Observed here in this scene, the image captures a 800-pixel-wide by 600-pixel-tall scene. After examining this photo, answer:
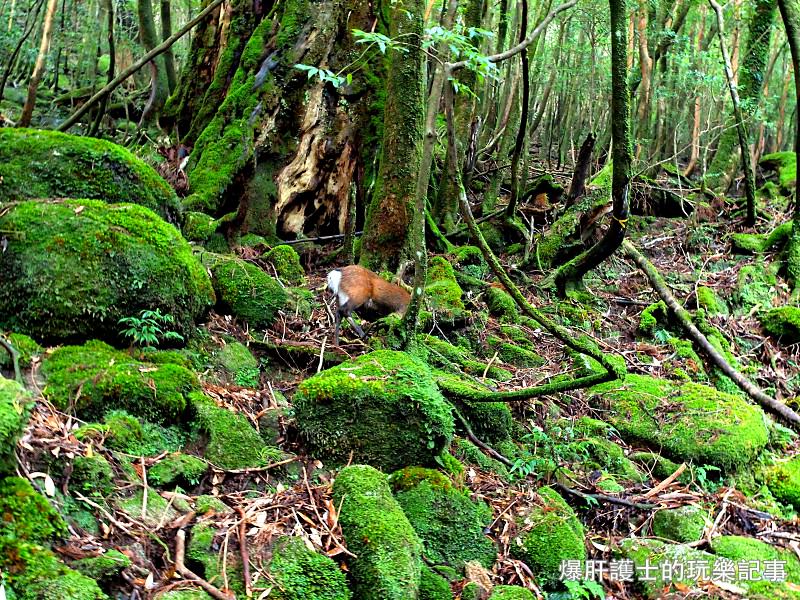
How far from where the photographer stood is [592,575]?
14.7 feet

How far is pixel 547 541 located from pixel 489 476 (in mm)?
787

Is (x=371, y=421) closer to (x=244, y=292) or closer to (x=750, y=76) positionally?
(x=244, y=292)

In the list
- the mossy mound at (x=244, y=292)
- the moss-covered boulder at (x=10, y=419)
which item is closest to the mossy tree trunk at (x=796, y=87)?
the mossy mound at (x=244, y=292)

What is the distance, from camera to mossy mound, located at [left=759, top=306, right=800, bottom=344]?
9227 millimetres

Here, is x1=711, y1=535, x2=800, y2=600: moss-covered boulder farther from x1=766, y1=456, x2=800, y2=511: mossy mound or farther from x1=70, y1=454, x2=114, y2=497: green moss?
x1=70, y1=454, x2=114, y2=497: green moss

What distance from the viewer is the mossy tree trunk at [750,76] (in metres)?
14.3

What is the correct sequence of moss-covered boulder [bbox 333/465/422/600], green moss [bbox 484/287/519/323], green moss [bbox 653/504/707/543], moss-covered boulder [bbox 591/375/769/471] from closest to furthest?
moss-covered boulder [bbox 333/465/422/600]
green moss [bbox 653/504/707/543]
moss-covered boulder [bbox 591/375/769/471]
green moss [bbox 484/287/519/323]

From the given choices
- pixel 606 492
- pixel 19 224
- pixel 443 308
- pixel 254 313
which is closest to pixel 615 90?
pixel 443 308

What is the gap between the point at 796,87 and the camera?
9016mm

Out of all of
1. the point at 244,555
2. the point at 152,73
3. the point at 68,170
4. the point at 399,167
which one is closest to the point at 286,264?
the point at 399,167

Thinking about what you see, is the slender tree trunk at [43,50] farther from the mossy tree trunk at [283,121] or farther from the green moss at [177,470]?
the green moss at [177,470]

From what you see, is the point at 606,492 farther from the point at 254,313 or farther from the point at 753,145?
the point at 753,145

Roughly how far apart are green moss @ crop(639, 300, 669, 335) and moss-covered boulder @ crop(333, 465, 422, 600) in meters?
5.98

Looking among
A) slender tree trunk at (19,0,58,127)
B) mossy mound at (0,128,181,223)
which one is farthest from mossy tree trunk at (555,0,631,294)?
slender tree trunk at (19,0,58,127)
